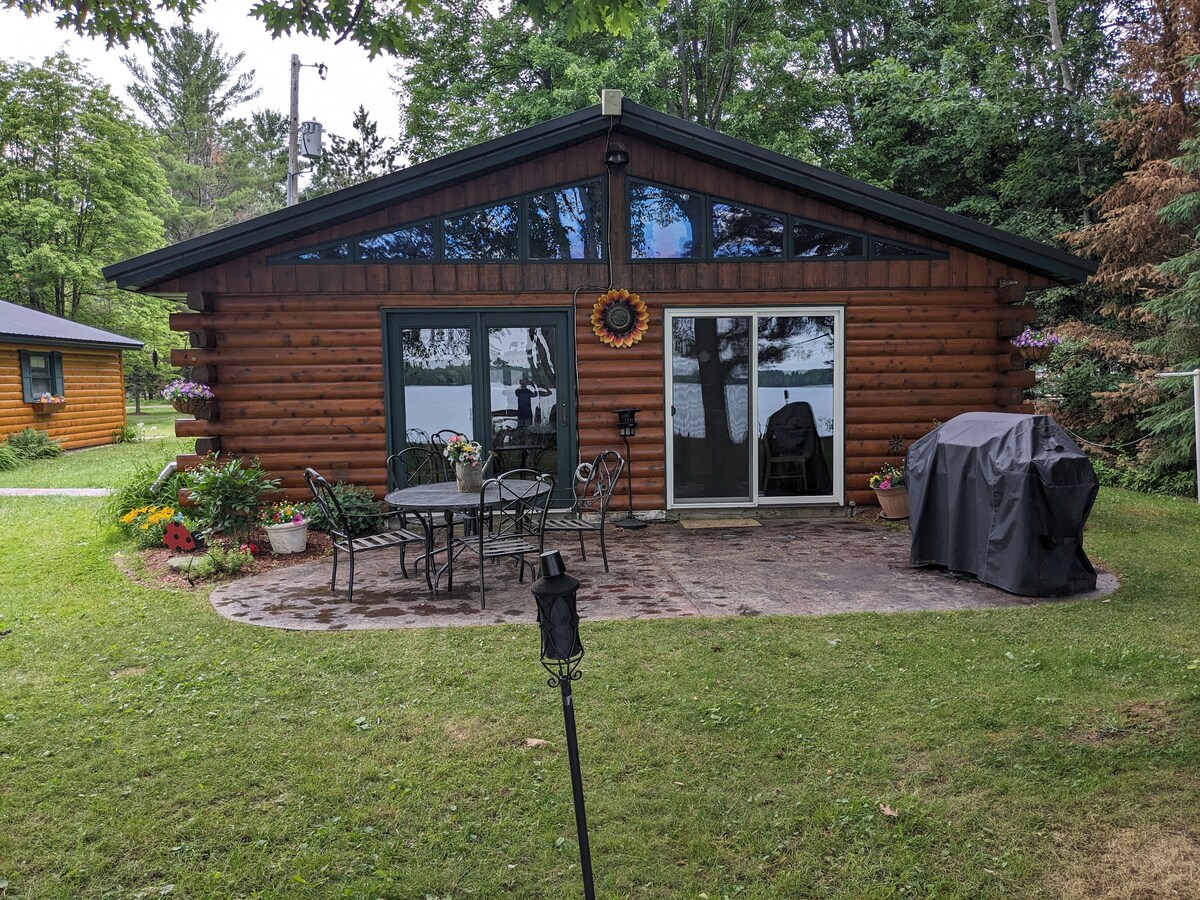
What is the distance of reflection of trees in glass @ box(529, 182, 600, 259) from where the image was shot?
729 cm

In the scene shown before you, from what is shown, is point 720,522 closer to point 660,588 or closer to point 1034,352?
point 660,588

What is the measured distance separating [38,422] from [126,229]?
7.76 metres

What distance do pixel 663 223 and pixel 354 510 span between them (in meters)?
3.88

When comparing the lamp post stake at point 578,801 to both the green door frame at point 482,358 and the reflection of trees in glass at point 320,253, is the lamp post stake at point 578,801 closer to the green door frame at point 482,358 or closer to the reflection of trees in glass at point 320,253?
the green door frame at point 482,358

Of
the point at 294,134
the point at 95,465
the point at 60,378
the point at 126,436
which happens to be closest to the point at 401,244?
the point at 95,465

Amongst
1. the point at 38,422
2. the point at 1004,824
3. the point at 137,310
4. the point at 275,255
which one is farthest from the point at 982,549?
the point at 137,310

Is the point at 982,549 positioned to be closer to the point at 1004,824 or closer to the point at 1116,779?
the point at 1116,779

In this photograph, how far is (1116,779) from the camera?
2.61 meters

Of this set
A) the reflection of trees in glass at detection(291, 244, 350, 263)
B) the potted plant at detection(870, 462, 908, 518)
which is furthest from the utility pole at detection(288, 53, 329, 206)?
the potted plant at detection(870, 462, 908, 518)

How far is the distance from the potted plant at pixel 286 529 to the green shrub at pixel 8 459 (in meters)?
9.23

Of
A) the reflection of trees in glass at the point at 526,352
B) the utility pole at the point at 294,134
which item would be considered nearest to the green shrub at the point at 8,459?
the utility pole at the point at 294,134

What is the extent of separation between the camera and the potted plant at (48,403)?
1459cm

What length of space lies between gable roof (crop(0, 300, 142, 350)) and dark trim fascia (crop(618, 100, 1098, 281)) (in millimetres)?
12147

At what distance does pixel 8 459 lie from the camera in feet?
42.1
